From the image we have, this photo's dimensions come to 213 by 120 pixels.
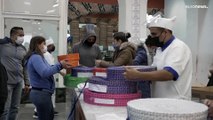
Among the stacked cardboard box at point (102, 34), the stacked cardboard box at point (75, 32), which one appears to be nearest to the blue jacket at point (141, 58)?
the stacked cardboard box at point (75, 32)

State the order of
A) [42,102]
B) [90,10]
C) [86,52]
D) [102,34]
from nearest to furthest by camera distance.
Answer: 1. [42,102]
2. [86,52]
3. [102,34]
4. [90,10]

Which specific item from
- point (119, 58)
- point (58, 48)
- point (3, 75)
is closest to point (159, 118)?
point (3, 75)

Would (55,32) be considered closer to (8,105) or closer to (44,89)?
(8,105)

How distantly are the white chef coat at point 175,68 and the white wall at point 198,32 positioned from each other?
4763 millimetres

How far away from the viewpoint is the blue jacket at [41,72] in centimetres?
292

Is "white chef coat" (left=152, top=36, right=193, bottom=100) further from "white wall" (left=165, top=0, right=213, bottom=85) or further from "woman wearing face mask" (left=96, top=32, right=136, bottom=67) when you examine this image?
"white wall" (left=165, top=0, right=213, bottom=85)

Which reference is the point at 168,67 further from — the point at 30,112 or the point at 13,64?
the point at 30,112

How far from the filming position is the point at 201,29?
7020mm

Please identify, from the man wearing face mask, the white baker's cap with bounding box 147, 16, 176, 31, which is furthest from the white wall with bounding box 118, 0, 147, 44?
the white baker's cap with bounding box 147, 16, 176, 31

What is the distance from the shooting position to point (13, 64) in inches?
166

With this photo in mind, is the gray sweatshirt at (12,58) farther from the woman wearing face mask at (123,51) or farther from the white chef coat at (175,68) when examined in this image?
the white chef coat at (175,68)

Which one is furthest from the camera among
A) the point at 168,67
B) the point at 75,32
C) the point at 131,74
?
the point at 75,32

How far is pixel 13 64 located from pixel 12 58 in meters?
0.09

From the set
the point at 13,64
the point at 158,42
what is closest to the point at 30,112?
the point at 13,64
